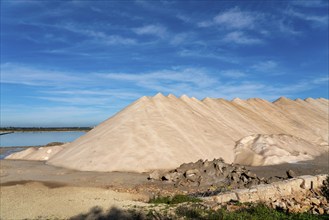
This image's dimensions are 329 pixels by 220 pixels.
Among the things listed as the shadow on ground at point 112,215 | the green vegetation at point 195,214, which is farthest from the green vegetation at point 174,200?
the shadow on ground at point 112,215

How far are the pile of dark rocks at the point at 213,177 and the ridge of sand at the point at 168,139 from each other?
2744mm

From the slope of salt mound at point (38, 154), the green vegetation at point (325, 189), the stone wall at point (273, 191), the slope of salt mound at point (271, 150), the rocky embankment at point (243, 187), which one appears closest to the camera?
the rocky embankment at point (243, 187)

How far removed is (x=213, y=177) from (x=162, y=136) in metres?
6.48

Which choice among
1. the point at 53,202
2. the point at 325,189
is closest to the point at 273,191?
the point at 325,189

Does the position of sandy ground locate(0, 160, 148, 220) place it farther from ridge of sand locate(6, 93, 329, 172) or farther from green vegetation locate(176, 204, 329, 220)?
green vegetation locate(176, 204, 329, 220)

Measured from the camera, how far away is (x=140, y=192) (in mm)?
14836

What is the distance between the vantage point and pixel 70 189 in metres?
14.7

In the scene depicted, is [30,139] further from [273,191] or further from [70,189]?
[273,191]

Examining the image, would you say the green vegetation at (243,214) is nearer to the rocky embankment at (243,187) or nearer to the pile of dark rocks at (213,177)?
the rocky embankment at (243,187)

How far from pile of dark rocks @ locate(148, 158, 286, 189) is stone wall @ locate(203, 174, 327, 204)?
7.43ft

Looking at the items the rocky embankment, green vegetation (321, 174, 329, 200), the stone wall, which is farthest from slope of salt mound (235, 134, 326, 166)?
the stone wall

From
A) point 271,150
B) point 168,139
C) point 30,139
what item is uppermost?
point 168,139

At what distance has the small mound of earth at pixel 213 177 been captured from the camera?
1683 cm

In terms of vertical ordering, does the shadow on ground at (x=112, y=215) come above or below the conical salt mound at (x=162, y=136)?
below
